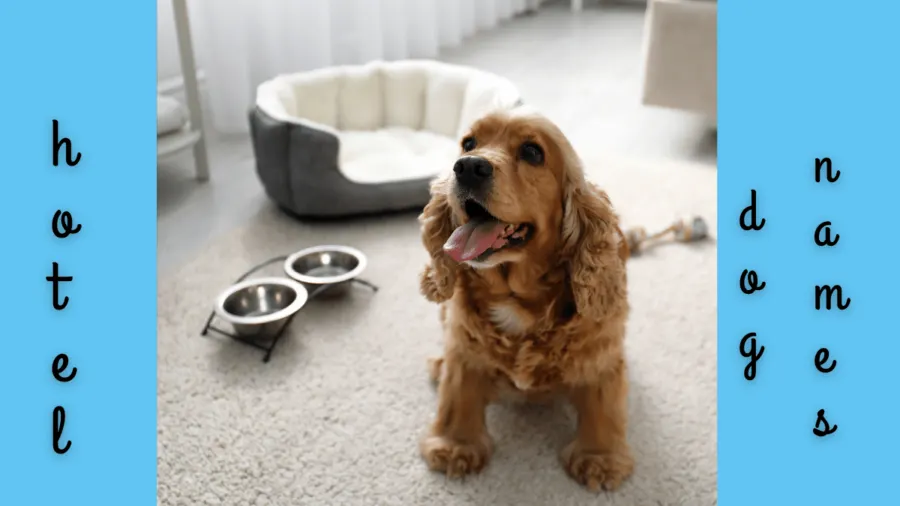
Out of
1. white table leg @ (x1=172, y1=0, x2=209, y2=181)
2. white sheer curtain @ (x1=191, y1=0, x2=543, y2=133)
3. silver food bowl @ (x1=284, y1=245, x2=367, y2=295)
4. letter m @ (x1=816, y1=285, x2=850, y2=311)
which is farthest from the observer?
white sheer curtain @ (x1=191, y1=0, x2=543, y2=133)

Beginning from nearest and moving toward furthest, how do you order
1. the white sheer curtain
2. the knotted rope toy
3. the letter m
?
the letter m
the knotted rope toy
the white sheer curtain

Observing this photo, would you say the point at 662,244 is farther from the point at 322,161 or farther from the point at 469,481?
the point at 469,481

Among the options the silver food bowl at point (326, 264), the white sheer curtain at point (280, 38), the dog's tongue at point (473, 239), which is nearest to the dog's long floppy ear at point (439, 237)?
the dog's tongue at point (473, 239)

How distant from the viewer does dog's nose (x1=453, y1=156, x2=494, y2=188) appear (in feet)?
4.09

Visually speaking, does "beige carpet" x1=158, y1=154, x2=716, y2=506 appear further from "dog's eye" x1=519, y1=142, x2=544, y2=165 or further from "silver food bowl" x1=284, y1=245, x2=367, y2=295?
"dog's eye" x1=519, y1=142, x2=544, y2=165

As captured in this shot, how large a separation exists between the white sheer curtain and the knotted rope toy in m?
1.75

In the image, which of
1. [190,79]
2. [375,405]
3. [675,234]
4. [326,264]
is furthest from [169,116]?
[675,234]

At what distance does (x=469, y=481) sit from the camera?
1487 millimetres

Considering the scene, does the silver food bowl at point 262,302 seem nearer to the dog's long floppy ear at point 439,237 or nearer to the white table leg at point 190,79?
the dog's long floppy ear at point 439,237

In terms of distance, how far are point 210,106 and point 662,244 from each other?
1.99 m

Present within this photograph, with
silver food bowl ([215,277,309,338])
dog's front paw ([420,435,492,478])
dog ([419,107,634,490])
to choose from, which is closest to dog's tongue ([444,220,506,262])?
dog ([419,107,634,490])

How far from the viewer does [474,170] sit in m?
1.25

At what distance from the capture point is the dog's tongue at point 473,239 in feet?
4.25

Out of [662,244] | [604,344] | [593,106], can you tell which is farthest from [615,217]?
[593,106]
